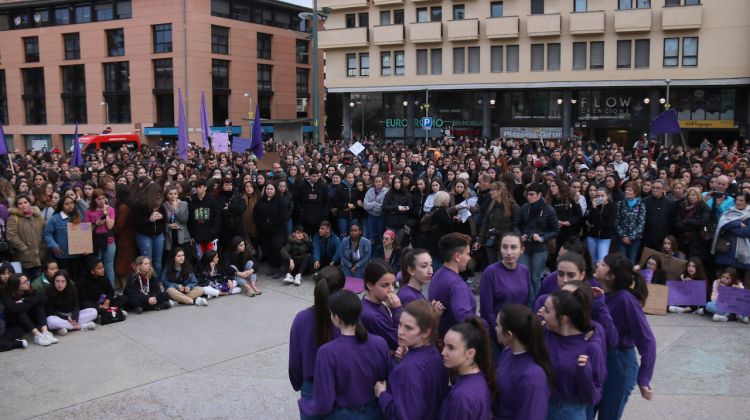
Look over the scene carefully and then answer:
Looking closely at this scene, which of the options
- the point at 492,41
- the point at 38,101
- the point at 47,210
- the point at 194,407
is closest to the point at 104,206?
the point at 47,210

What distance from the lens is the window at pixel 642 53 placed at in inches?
1393

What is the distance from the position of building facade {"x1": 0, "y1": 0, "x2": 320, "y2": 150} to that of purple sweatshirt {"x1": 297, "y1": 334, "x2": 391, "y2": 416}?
45.8 metres

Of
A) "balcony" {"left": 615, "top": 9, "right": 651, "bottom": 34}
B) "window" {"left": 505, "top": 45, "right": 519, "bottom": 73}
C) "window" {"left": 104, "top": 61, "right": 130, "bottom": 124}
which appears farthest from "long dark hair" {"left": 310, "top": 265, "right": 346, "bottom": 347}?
"window" {"left": 104, "top": 61, "right": 130, "bottom": 124}

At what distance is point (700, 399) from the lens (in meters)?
6.04

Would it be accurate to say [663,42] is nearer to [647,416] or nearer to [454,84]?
[454,84]

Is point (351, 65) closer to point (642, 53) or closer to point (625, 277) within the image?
point (642, 53)

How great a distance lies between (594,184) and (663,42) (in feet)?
92.9

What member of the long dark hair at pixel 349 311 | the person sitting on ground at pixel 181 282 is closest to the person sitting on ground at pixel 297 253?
the person sitting on ground at pixel 181 282

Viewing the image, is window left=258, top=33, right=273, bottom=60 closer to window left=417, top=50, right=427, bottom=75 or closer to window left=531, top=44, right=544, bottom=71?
window left=417, top=50, right=427, bottom=75

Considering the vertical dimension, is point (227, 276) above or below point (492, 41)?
below

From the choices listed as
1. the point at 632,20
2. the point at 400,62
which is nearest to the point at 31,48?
the point at 400,62

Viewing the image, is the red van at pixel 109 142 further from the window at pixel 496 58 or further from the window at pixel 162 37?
A: the window at pixel 496 58

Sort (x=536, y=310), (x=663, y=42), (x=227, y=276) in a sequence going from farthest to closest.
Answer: (x=663, y=42), (x=227, y=276), (x=536, y=310)

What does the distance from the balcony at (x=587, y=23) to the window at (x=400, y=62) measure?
10.6 m
